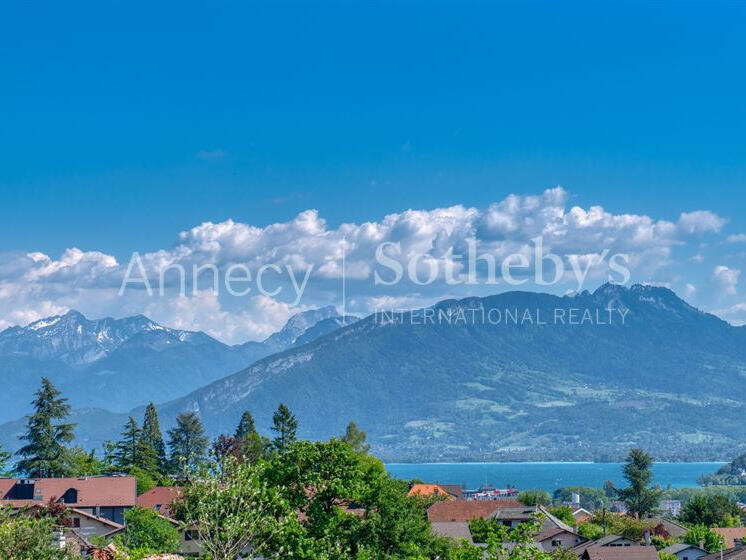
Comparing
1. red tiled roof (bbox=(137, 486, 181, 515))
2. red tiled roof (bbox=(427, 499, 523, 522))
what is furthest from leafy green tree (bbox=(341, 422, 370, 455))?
red tiled roof (bbox=(137, 486, 181, 515))

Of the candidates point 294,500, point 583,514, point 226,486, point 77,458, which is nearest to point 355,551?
point 294,500

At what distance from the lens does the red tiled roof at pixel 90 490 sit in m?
89.7

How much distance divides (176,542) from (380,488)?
80.5 ft

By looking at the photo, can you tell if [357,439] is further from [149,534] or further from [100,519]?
[149,534]

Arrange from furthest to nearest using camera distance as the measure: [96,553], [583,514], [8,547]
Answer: [583,514]
[96,553]
[8,547]

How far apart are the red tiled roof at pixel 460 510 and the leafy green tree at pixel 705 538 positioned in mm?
17989

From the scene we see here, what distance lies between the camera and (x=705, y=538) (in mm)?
98812

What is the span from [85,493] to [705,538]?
50.8 metres

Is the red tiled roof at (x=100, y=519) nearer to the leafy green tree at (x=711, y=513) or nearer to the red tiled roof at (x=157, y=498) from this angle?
the red tiled roof at (x=157, y=498)

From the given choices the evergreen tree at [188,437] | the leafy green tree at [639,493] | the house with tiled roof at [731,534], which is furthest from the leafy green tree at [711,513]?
the evergreen tree at [188,437]

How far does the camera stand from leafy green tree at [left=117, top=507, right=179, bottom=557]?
A: 71400 millimetres

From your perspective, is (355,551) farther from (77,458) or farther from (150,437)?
(150,437)

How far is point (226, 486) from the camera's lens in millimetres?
38312

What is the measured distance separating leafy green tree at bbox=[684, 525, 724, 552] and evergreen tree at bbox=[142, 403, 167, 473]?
55.2 meters
